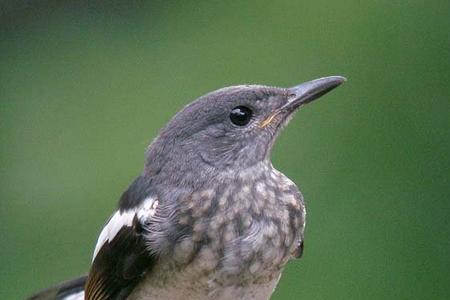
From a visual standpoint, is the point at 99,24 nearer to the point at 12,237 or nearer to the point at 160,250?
the point at 12,237

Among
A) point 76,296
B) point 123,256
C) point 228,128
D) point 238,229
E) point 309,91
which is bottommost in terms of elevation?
point 76,296

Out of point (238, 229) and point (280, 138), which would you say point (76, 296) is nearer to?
point (238, 229)

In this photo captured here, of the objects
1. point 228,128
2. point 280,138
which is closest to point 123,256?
point 228,128

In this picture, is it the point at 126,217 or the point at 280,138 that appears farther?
the point at 280,138

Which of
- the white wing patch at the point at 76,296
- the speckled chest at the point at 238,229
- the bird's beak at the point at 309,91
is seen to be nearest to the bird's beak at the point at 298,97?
the bird's beak at the point at 309,91

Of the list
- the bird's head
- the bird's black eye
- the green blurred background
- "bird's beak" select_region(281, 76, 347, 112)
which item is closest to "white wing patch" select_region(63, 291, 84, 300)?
the bird's head

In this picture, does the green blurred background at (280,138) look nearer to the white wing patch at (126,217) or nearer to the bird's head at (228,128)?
the white wing patch at (126,217)

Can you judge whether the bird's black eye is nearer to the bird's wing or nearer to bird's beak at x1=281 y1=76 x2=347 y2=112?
bird's beak at x1=281 y1=76 x2=347 y2=112

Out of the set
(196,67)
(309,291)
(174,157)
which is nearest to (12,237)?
(196,67)
